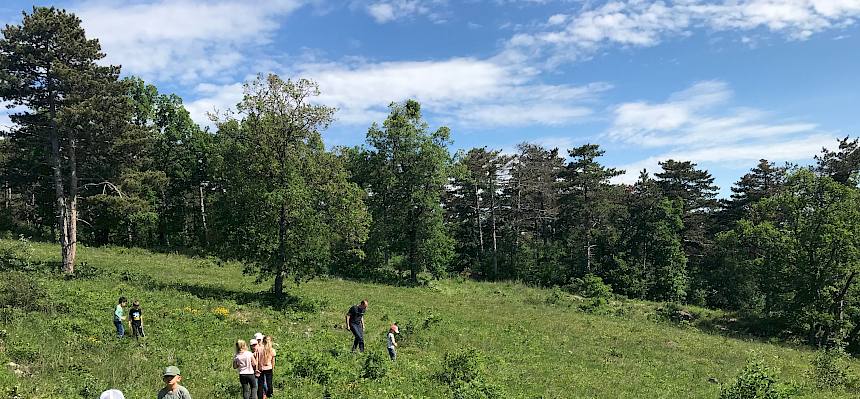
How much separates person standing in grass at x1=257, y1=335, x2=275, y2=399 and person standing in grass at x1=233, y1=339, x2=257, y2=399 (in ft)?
1.33

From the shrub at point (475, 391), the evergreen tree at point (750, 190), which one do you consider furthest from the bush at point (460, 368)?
the evergreen tree at point (750, 190)

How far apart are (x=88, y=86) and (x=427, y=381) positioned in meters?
24.2

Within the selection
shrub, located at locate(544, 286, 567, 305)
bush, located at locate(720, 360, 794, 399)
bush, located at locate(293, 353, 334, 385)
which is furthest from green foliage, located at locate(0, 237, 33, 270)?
shrub, located at locate(544, 286, 567, 305)

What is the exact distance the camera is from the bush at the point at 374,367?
14027 mm

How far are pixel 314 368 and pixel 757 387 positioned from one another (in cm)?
1201

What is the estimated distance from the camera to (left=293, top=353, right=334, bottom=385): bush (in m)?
13.3

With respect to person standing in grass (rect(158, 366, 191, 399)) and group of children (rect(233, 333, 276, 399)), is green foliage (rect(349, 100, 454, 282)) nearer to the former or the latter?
group of children (rect(233, 333, 276, 399))

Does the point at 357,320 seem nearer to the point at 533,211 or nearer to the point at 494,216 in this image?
the point at 494,216

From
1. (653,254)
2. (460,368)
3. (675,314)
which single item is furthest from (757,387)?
(653,254)

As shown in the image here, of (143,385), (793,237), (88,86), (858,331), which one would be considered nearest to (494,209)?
(793,237)

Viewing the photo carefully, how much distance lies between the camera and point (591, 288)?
48.3m

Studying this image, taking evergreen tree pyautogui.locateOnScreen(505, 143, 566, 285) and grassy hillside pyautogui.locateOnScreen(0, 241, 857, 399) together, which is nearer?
grassy hillside pyautogui.locateOnScreen(0, 241, 857, 399)

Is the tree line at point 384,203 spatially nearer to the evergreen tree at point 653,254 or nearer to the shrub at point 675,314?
the evergreen tree at point 653,254

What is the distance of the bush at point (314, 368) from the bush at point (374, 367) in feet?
3.22
